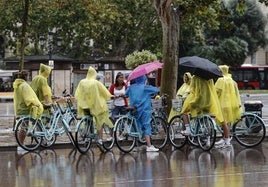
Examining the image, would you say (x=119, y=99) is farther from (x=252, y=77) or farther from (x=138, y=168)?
(x=252, y=77)

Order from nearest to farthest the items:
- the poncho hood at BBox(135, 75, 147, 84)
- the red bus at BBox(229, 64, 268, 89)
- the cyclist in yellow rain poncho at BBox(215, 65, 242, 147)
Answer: the poncho hood at BBox(135, 75, 147, 84)
the cyclist in yellow rain poncho at BBox(215, 65, 242, 147)
the red bus at BBox(229, 64, 268, 89)

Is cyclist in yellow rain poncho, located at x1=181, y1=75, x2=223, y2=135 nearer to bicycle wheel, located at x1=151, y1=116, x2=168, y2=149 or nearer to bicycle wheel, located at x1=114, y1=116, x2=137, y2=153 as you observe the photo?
bicycle wheel, located at x1=151, y1=116, x2=168, y2=149

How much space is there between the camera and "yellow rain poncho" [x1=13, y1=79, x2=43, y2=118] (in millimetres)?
14211

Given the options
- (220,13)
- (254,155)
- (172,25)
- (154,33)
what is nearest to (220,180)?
(254,155)

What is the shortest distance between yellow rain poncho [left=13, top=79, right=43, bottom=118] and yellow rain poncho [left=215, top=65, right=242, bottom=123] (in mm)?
4050

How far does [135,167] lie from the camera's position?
12102 mm

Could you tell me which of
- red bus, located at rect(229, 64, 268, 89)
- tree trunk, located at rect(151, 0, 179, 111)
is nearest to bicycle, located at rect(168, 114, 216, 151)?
tree trunk, located at rect(151, 0, 179, 111)

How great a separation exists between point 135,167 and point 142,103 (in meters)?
2.38

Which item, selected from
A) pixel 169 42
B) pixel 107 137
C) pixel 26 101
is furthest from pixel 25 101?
pixel 169 42

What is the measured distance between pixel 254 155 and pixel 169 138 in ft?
6.84

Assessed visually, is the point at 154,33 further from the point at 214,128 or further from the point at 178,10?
the point at 214,128

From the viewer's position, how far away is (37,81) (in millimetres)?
15578

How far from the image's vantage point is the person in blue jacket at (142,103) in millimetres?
14188

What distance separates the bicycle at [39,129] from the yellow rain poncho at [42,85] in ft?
1.78
